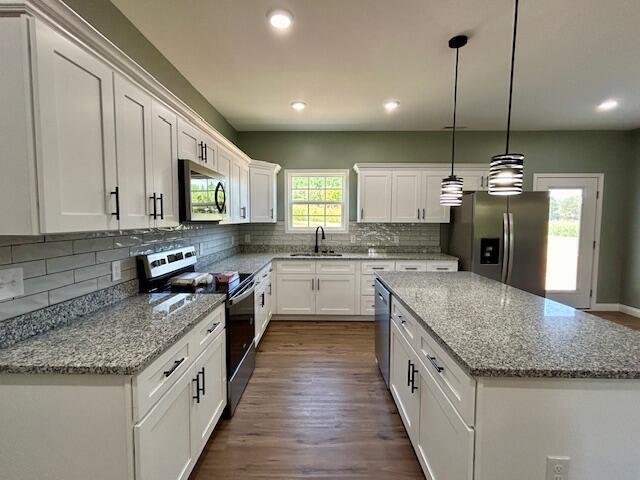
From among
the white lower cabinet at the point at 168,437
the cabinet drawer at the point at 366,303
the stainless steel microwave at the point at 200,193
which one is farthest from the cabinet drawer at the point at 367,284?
the white lower cabinet at the point at 168,437

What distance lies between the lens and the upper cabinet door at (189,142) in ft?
6.98

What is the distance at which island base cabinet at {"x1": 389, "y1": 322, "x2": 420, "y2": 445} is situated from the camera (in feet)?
5.65

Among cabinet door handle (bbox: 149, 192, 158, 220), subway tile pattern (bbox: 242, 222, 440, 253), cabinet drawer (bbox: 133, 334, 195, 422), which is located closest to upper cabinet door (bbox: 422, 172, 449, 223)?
subway tile pattern (bbox: 242, 222, 440, 253)

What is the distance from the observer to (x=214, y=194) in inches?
103

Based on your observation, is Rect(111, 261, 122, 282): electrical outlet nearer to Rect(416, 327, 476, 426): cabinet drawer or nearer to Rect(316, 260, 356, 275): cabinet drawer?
Rect(416, 327, 476, 426): cabinet drawer

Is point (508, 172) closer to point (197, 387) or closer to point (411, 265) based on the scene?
point (197, 387)

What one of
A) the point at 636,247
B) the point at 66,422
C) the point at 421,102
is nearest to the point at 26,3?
the point at 66,422

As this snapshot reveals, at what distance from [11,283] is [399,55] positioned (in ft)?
9.34

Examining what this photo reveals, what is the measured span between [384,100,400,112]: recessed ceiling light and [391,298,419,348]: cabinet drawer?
2365 millimetres

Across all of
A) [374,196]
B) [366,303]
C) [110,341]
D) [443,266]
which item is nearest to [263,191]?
[374,196]

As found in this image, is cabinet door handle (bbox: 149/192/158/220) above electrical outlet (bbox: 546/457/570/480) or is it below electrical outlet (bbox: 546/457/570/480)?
above

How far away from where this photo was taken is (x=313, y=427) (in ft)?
6.72

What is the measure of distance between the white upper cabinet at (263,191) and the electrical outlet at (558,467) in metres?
3.61

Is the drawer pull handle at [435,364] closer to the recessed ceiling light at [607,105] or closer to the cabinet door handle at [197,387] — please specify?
the cabinet door handle at [197,387]
